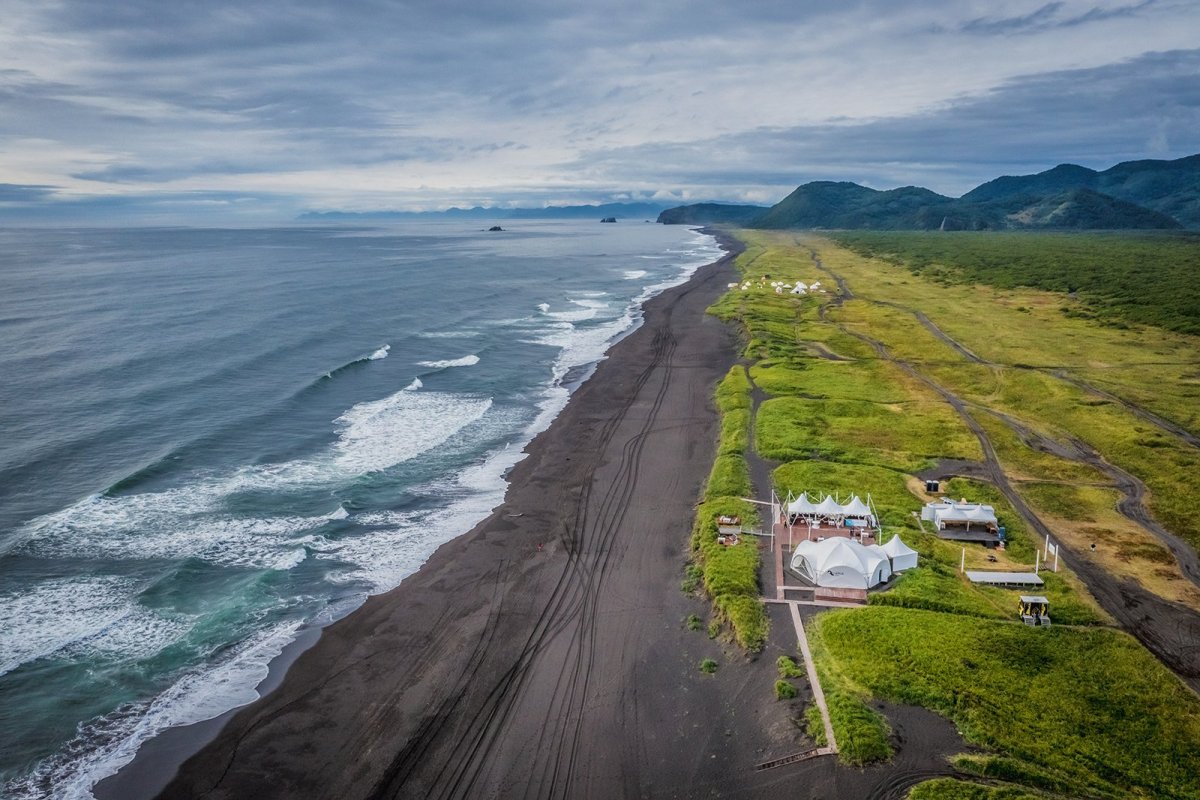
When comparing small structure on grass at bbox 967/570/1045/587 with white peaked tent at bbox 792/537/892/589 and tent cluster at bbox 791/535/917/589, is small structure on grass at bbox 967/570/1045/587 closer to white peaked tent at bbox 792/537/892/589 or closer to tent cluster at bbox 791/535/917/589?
tent cluster at bbox 791/535/917/589

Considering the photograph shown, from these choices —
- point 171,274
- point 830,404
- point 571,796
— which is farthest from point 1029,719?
point 171,274

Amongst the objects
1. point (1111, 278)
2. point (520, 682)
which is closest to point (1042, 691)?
point (520, 682)

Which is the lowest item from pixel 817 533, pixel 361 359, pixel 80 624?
pixel 817 533

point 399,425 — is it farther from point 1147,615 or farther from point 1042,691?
point 1147,615

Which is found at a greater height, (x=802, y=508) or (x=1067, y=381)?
(x=802, y=508)

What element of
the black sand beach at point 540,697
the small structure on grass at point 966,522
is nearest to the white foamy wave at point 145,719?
the black sand beach at point 540,697

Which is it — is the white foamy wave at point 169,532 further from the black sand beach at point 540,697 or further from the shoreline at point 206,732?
the black sand beach at point 540,697

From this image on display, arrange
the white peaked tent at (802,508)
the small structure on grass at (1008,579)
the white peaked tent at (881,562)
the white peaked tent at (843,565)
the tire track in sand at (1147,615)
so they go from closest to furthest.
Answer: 1. the tire track in sand at (1147,615)
2. the white peaked tent at (843,565)
3. the small structure on grass at (1008,579)
4. the white peaked tent at (881,562)
5. the white peaked tent at (802,508)
